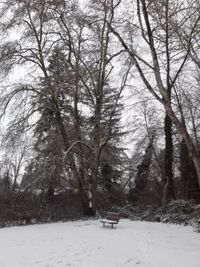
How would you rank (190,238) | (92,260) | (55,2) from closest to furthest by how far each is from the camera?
1. (92,260)
2. (190,238)
3. (55,2)

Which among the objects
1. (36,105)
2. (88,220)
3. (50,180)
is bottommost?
(88,220)

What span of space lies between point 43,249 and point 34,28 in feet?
45.0

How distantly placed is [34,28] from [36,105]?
426 cm

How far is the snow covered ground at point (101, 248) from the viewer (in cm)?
851

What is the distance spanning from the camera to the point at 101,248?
33.9 feet

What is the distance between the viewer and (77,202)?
2339cm

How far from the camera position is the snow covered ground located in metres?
8.51

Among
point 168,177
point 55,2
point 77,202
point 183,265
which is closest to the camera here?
point 183,265

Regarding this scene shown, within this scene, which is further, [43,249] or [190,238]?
[190,238]

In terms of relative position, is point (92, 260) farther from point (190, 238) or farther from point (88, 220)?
point (88, 220)

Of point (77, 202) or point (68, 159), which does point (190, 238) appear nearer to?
point (68, 159)

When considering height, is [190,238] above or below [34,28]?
below

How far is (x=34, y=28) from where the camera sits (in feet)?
67.2

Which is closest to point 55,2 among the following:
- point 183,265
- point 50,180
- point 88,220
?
point 50,180
